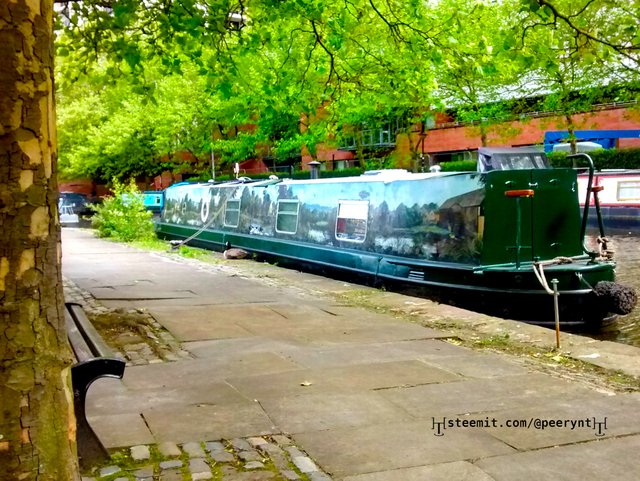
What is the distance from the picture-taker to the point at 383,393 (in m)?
4.78

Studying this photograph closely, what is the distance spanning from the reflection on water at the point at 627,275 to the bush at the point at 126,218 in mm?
12663

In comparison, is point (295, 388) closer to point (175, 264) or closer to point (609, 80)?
point (175, 264)

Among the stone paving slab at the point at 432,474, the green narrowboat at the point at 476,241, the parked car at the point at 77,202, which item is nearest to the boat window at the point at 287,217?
the green narrowboat at the point at 476,241

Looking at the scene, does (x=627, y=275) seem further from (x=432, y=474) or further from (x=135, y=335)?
(x=432, y=474)

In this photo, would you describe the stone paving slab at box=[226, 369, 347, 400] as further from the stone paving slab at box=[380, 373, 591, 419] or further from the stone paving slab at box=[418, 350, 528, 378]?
the stone paving slab at box=[418, 350, 528, 378]

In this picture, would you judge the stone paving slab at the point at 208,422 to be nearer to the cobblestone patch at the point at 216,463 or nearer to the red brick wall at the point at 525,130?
the cobblestone patch at the point at 216,463

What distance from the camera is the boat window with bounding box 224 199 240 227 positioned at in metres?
16.5

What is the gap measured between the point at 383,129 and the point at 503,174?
25.6m

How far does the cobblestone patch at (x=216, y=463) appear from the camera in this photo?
3.34 m

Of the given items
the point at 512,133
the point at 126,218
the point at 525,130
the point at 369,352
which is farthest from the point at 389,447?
the point at 525,130

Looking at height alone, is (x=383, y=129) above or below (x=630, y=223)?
above

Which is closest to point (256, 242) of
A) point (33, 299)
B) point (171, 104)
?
point (33, 299)

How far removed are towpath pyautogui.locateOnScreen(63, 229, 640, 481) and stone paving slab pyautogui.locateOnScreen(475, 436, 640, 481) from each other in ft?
0.03

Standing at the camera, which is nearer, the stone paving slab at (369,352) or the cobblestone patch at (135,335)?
the stone paving slab at (369,352)
